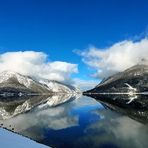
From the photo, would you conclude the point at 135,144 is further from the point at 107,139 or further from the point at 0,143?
the point at 0,143

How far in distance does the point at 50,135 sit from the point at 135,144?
15864 millimetres

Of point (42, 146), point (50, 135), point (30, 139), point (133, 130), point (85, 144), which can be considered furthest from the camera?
point (133, 130)

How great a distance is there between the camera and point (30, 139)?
170ft

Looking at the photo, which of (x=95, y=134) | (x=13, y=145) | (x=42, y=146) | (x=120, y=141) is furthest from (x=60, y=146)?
(x=95, y=134)

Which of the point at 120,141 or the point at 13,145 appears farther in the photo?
the point at 120,141

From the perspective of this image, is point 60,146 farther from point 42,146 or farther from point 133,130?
point 133,130

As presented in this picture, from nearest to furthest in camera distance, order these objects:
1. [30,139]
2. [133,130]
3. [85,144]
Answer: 1. [85,144]
2. [30,139]
3. [133,130]

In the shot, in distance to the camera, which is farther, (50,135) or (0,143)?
(50,135)

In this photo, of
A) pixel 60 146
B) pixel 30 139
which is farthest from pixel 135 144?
pixel 30 139

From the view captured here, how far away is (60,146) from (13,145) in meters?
6.05

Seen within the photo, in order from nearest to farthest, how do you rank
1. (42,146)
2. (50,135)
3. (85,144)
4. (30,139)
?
(42,146) < (85,144) < (30,139) < (50,135)

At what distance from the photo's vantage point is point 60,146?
4622cm

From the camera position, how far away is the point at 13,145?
4522 cm

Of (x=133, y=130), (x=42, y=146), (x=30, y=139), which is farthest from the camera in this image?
(x=133, y=130)
